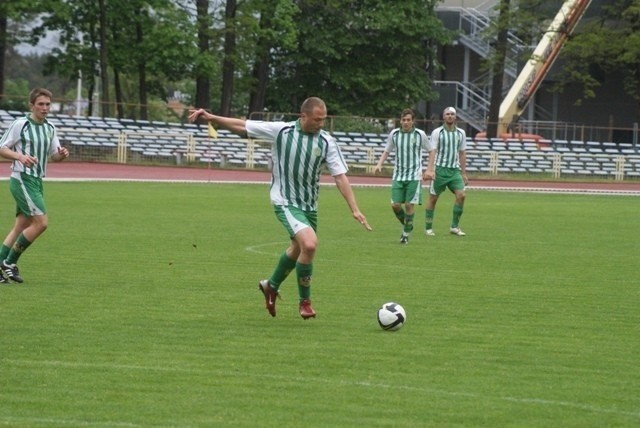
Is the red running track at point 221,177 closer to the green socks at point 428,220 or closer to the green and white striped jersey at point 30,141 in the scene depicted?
the green socks at point 428,220

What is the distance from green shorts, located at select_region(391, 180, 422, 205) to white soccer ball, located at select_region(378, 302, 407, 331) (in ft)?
31.5

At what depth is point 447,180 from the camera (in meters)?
21.0

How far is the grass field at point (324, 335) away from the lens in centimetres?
740

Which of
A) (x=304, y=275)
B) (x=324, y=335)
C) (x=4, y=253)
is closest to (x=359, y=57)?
(x=4, y=253)

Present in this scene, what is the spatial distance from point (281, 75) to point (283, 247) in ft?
136

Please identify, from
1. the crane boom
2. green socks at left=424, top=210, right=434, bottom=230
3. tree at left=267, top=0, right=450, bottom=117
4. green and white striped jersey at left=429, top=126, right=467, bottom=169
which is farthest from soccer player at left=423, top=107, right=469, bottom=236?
tree at left=267, top=0, right=450, bottom=117

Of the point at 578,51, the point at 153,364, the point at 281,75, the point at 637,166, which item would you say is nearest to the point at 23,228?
the point at 153,364

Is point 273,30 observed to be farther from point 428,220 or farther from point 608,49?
point 428,220

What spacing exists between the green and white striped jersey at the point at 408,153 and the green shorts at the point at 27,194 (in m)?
7.75

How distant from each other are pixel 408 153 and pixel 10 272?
323 inches

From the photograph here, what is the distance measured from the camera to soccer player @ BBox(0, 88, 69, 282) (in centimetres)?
1304

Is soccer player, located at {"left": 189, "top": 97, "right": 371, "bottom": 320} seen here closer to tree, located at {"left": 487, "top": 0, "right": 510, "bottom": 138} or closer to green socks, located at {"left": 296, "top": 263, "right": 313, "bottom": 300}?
green socks, located at {"left": 296, "top": 263, "right": 313, "bottom": 300}

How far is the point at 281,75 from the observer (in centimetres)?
5959

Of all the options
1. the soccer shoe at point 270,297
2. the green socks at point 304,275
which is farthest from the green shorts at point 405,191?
the green socks at point 304,275
